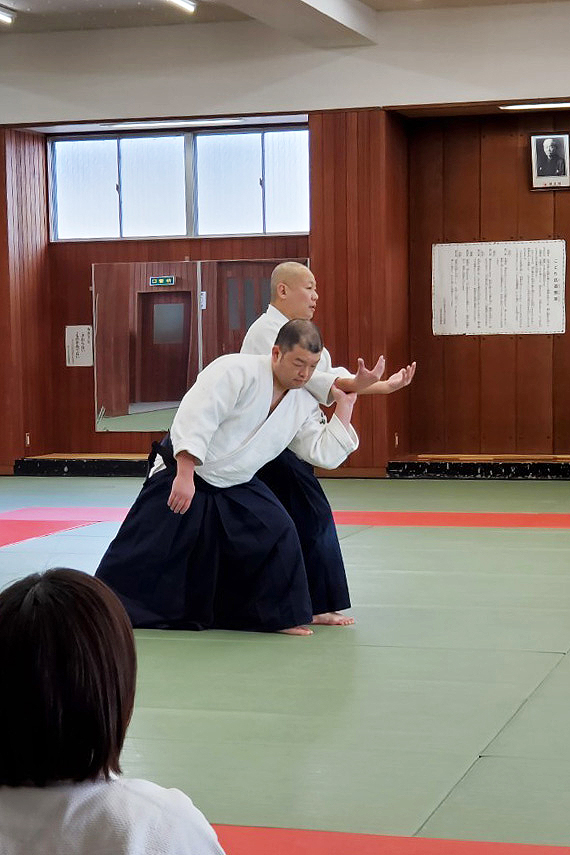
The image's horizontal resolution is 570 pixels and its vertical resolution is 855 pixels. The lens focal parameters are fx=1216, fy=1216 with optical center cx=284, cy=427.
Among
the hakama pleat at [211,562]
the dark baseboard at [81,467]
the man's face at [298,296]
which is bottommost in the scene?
the dark baseboard at [81,467]

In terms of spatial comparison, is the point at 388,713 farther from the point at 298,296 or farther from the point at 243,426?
the point at 298,296

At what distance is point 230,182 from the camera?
360 inches

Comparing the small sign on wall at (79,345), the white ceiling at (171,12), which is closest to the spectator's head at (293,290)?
the white ceiling at (171,12)

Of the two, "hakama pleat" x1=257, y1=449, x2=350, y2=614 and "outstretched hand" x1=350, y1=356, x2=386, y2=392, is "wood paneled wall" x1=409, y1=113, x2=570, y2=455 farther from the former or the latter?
"outstretched hand" x1=350, y1=356, x2=386, y2=392

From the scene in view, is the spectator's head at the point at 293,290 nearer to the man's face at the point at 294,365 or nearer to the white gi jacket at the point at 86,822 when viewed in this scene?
the man's face at the point at 294,365

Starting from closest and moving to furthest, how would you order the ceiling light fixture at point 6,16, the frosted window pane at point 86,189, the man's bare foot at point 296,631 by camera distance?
1. the man's bare foot at point 296,631
2. the ceiling light fixture at point 6,16
3. the frosted window pane at point 86,189

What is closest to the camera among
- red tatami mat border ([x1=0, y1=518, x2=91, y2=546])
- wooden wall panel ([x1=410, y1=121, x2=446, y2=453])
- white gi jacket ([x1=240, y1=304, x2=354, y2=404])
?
white gi jacket ([x1=240, y1=304, x2=354, y2=404])

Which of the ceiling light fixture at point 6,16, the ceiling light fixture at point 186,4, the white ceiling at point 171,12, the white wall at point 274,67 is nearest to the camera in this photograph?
the white ceiling at point 171,12

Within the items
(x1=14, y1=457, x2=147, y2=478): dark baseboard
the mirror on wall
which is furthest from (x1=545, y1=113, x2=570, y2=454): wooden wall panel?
(x1=14, y1=457, x2=147, y2=478): dark baseboard

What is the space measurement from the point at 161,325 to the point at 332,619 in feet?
17.6

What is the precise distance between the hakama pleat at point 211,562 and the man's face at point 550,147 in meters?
5.28

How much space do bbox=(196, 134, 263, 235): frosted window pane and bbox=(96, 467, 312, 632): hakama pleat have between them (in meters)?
5.21

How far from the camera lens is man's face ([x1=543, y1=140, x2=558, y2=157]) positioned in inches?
340

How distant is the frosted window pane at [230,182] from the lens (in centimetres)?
911
